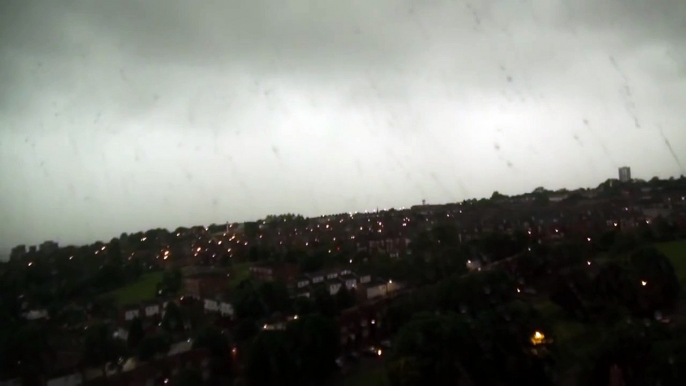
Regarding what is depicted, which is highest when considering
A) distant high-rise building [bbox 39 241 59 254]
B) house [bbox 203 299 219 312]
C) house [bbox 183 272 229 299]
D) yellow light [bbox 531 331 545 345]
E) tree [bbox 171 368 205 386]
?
distant high-rise building [bbox 39 241 59 254]

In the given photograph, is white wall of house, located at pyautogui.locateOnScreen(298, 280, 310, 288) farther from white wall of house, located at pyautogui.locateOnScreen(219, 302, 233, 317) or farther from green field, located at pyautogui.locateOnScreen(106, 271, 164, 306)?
green field, located at pyautogui.locateOnScreen(106, 271, 164, 306)

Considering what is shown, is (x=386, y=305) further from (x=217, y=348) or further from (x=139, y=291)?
(x=139, y=291)

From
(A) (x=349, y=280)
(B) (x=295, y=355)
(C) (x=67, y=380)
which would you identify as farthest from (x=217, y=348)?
(A) (x=349, y=280)

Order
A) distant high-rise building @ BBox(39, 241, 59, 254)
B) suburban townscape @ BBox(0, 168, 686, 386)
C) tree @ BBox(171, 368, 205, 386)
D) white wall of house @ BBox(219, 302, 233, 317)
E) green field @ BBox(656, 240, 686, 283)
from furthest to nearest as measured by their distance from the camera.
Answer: green field @ BBox(656, 240, 686, 283) → distant high-rise building @ BBox(39, 241, 59, 254) → white wall of house @ BBox(219, 302, 233, 317) → suburban townscape @ BBox(0, 168, 686, 386) → tree @ BBox(171, 368, 205, 386)

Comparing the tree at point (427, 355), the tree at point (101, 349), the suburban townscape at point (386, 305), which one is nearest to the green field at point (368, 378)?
the suburban townscape at point (386, 305)

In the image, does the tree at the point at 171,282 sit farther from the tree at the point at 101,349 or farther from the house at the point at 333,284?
the tree at the point at 101,349

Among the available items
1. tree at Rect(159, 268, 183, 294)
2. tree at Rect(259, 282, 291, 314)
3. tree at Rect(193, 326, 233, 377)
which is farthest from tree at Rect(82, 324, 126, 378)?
tree at Rect(159, 268, 183, 294)

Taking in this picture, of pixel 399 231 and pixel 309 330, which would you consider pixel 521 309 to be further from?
pixel 399 231

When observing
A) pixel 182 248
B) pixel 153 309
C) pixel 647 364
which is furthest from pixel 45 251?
pixel 647 364
